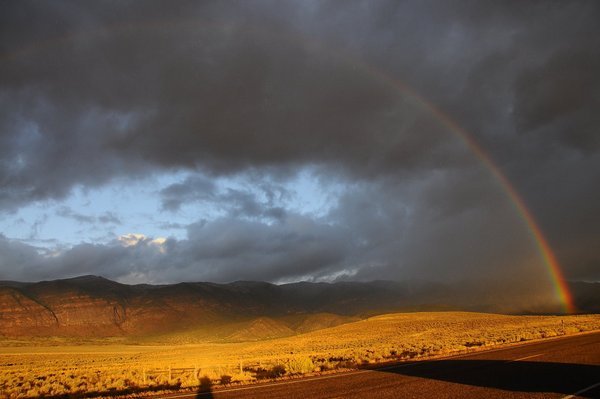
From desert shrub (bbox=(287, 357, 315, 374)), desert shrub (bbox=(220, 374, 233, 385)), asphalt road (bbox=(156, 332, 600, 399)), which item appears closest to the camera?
asphalt road (bbox=(156, 332, 600, 399))

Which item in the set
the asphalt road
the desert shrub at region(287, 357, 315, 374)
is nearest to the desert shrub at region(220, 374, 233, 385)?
the desert shrub at region(287, 357, 315, 374)

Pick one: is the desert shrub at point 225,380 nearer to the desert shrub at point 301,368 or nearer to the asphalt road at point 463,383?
the desert shrub at point 301,368

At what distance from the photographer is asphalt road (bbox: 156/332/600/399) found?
41.7ft

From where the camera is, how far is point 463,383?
48.4 ft

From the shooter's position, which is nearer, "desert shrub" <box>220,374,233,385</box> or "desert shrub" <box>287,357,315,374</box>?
"desert shrub" <box>220,374,233,385</box>

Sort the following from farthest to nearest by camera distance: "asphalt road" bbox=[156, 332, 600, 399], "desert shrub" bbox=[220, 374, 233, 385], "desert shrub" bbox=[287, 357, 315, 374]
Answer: "desert shrub" bbox=[287, 357, 315, 374]
"desert shrub" bbox=[220, 374, 233, 385]
"asphalt road" bbox=[156, 332, 600, 399]

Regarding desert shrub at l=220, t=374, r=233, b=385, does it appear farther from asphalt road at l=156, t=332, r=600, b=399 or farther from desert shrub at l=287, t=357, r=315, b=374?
asphalt road at l=156, t=332, r=600, b=399

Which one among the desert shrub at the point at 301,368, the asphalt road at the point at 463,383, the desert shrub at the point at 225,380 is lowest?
the desert shrub at the point at 301,368

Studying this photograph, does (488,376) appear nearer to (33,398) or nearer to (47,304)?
(33,398)

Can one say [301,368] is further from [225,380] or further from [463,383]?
[463,383]

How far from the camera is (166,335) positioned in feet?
604

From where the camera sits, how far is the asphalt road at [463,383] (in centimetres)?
1270

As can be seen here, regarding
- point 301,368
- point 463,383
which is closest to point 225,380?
point 301,368

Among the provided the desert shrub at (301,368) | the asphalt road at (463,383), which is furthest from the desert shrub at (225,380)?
the asphalt road at (463,383)
